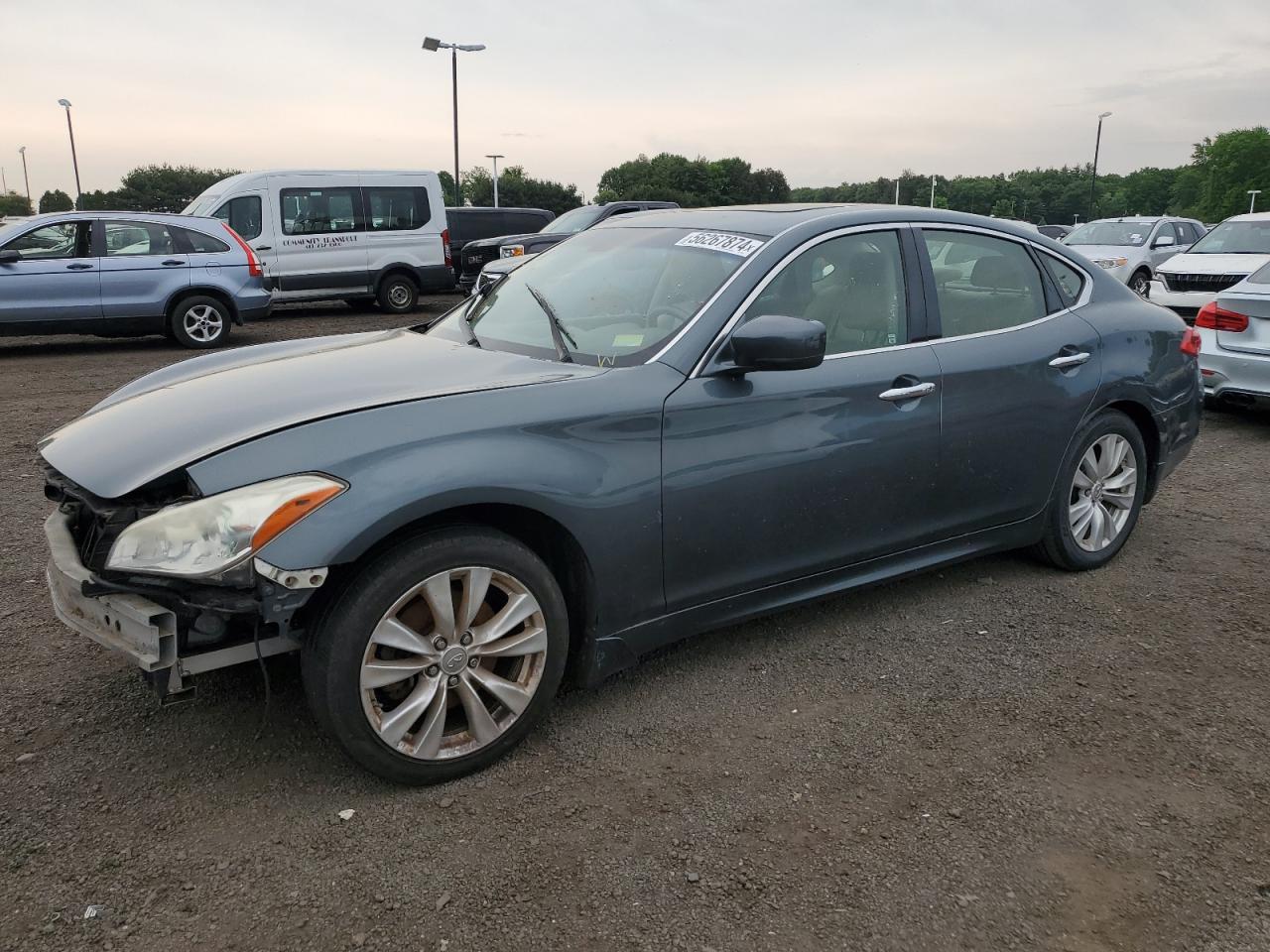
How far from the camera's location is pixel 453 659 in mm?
2754

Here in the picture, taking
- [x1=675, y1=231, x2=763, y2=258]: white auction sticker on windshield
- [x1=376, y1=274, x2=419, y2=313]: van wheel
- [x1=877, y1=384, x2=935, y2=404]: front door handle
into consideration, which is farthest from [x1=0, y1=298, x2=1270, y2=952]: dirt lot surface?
[x1=376, y1=274, x2=419, y2=313]: van wheel

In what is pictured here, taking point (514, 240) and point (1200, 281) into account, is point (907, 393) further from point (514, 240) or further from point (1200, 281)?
point (514, 240)

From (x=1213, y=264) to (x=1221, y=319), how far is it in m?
4.37

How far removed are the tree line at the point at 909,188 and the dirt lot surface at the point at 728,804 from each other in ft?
228

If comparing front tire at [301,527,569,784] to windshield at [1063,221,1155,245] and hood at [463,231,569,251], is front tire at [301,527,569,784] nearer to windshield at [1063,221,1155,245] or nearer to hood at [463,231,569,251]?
hood at [463,231,569,251]

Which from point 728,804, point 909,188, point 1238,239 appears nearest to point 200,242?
point 728,804

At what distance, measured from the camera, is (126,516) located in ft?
8.68

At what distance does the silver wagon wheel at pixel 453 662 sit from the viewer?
8.73 feet

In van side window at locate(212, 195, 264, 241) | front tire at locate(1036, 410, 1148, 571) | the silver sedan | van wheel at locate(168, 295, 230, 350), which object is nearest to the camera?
front tire at locate(1036, 410, 1148, 571)

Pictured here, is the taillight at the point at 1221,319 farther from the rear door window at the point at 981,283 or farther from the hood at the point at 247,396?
the hood at the point at 247,396

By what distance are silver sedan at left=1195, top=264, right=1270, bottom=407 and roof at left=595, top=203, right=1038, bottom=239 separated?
13.2 feet

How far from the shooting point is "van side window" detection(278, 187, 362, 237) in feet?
48.1

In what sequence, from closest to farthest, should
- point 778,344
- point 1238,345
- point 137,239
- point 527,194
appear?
point 778,344 < point 1238,345 < point 137,239 < point 527,194

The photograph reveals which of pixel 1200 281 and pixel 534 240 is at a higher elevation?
pixel 534 240
